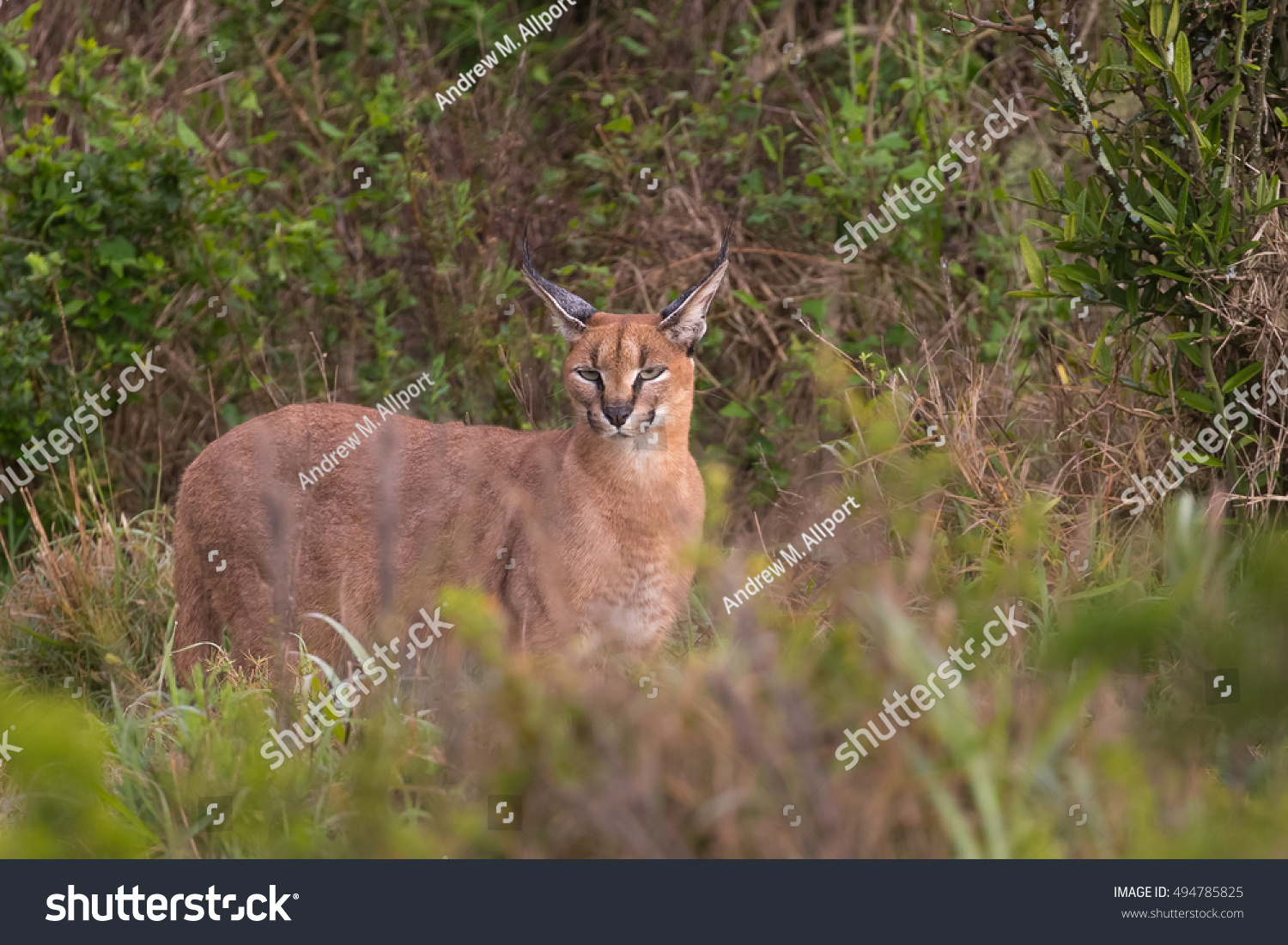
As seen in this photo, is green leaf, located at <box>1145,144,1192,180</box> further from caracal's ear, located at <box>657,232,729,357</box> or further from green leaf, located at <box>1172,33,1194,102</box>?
caracal's ear, located at <box>657,232,729,357</box>

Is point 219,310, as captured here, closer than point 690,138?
Yes

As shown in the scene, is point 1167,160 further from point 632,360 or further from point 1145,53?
point 632,360

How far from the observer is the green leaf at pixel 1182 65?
407 centimetres

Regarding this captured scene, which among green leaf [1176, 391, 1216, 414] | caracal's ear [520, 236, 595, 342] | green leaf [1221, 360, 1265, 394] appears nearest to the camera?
green leaf [1221, 360, 1265, 394]

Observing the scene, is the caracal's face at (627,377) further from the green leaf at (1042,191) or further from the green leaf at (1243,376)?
the green leaf at (1243,376)

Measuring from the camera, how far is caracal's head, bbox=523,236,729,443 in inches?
179

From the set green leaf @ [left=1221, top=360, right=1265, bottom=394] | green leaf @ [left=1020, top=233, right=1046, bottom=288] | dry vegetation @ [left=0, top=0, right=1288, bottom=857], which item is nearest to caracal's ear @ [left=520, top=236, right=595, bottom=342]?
dry vegetation @ [left=0, top=0, right=1288, bottom=857]

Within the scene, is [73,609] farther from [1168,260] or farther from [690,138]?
[1168,260]

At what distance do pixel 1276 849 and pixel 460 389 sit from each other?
15.8 feet

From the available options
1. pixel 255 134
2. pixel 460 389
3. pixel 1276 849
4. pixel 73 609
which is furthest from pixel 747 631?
pixel 255 134

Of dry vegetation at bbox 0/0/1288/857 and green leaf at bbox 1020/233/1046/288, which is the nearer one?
dry vegetation at bbox 0/0/1288/857

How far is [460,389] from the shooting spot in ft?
21.3

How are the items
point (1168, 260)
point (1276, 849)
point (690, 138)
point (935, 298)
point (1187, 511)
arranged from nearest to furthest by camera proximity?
point (1276, 849), point (1187, 511), point (1168, 260), point (935, 298), point (690, 138)

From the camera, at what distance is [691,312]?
4703mm
